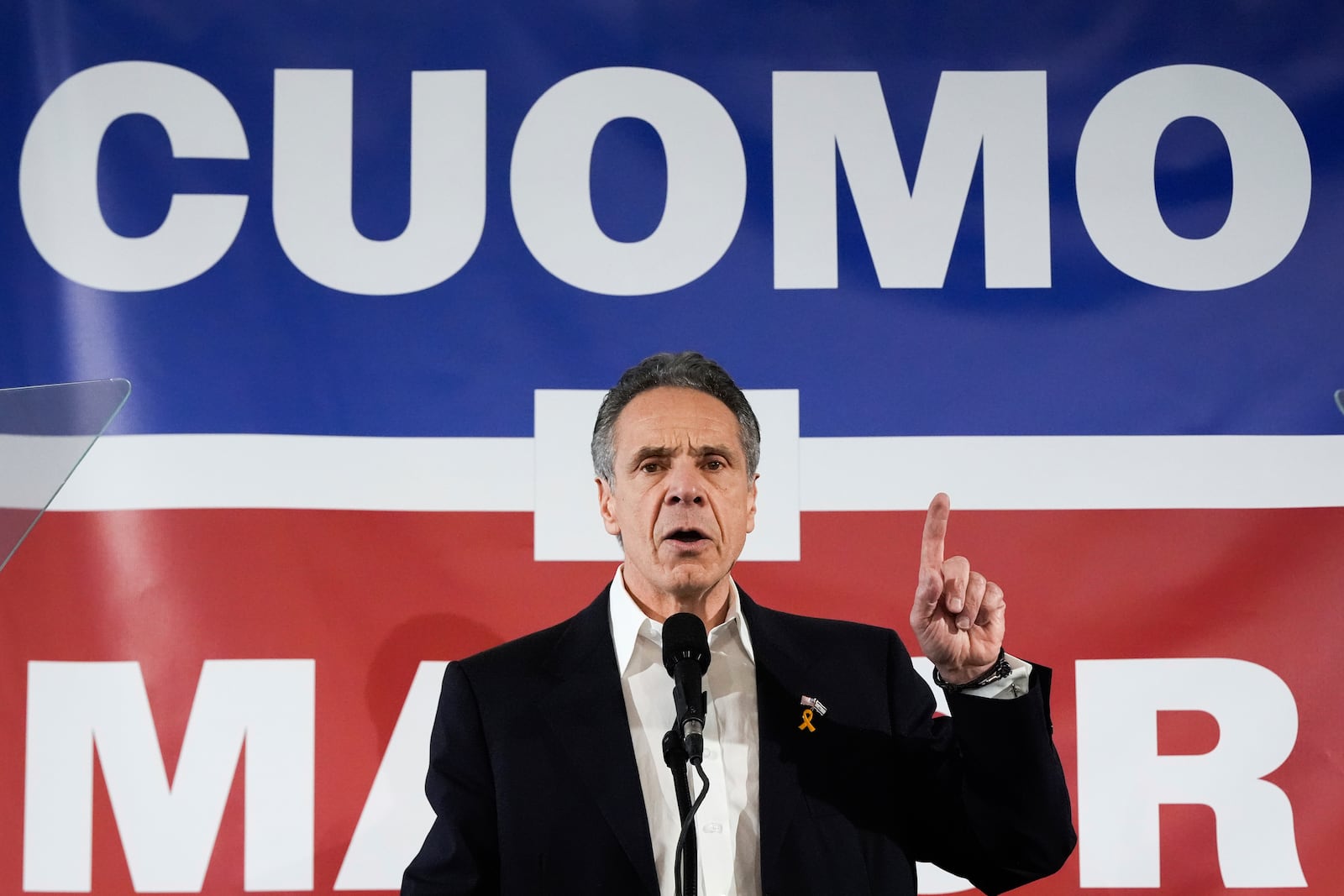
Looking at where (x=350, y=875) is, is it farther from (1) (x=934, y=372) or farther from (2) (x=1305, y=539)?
(2) (x=1305, y=539)

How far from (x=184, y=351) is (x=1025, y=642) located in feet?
5.68

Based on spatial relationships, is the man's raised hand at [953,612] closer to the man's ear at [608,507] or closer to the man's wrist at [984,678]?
the man's wrist at [984,678]

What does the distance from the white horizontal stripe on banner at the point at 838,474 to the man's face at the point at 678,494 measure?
0.67 meters

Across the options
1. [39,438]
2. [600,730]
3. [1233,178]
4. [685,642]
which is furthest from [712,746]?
[1233,178]

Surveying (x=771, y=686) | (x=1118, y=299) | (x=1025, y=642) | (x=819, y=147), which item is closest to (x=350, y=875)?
(x=771, y=686)

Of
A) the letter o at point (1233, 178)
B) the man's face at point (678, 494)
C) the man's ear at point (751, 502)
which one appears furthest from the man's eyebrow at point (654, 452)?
the letter o at point (1233, 178)

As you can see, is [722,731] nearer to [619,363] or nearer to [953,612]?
[953,612]

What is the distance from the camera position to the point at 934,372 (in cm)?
251

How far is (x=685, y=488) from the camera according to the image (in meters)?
1.72

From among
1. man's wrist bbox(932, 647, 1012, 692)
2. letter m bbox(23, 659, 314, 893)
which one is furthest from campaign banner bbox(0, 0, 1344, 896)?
man's wrist bbox(932, 647, 1012, 692)

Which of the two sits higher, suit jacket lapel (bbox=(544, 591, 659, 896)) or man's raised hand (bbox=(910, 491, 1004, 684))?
man's raised hand (bbox=(910, 491, 1004, 684))

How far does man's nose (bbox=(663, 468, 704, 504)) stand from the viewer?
1.72 metres

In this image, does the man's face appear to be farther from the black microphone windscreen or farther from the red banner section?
the red banner section

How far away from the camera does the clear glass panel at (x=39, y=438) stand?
1.20 m
